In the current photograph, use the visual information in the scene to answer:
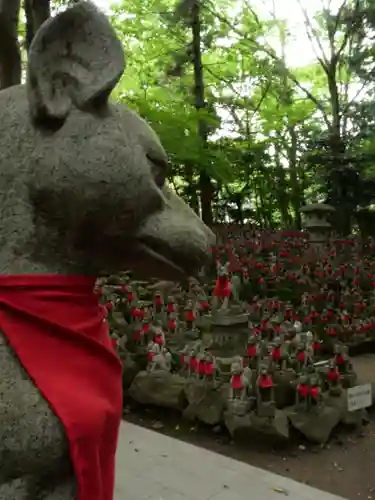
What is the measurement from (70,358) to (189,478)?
2.05 meters

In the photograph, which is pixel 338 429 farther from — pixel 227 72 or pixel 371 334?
pixel 227 72

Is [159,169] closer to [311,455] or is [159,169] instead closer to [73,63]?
[73,63]

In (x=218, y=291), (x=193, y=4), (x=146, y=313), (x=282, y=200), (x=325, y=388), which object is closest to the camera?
(x=218, y=291)

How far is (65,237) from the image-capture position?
1.27m

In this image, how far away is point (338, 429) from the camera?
4.43m

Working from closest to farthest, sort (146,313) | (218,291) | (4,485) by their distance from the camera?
(4,485)
(218,291)
(146,313)

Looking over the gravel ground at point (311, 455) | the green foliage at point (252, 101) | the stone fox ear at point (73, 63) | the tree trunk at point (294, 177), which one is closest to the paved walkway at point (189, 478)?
the gravel ground at point (311, 455)

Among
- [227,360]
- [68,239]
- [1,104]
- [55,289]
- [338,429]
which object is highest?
[1,104]

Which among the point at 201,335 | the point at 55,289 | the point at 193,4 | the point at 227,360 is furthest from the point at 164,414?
the point at 193,4

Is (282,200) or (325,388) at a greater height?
(282,200)

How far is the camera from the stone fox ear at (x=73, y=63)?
3.93 ft

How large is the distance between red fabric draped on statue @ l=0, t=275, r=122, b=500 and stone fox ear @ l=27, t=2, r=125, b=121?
38 centimetres

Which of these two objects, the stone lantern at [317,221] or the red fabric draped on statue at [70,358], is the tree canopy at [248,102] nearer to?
the stone lantern at [317,221]

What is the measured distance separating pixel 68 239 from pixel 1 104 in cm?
34
